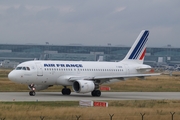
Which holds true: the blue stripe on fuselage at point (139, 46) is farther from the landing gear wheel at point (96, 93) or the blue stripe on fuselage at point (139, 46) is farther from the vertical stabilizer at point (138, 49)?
the landing gear wheel at point (96, 93)

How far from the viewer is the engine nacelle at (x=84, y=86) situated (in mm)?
56000

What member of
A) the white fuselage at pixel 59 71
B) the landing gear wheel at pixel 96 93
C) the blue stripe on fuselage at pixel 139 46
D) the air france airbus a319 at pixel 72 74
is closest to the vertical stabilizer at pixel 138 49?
the blue stripe on fuselage at pixel 139 46

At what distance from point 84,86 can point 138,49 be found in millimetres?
15729

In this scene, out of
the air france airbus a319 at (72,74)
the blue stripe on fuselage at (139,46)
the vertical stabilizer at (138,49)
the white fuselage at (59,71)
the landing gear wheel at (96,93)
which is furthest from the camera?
the blue stripe on fuselage at (139,46)

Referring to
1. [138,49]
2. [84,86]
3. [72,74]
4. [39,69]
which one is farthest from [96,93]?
[138,49]

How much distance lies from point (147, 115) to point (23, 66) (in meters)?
22.6

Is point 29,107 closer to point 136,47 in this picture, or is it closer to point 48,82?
point 48,82

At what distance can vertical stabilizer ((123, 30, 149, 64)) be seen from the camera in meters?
68.8

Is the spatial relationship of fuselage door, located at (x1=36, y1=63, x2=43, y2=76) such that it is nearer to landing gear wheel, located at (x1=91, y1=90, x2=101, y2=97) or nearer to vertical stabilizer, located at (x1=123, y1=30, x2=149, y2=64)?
landing gear wheel, located at (x1=91, y1=90, x2=101, y2=97)

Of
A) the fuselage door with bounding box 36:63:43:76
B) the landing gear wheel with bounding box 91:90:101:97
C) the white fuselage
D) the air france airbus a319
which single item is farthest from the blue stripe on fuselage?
the fuselage door with bounding box 36:63:43:76

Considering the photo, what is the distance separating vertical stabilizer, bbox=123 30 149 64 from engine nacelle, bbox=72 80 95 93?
1291cm

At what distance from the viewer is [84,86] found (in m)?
56.1

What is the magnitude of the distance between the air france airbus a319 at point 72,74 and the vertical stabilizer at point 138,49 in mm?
1219

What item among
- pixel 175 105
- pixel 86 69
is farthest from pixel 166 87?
pixel 175 105
